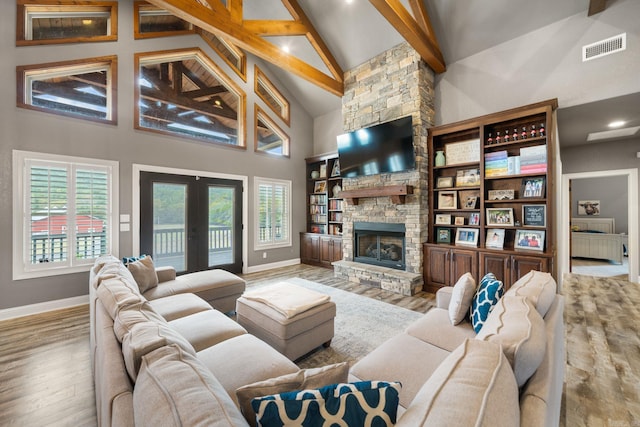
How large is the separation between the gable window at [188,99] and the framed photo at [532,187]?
4987 mm


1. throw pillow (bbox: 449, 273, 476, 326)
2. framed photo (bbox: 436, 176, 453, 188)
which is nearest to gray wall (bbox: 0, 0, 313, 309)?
framed photo (bbox: 436, 176, 453, 188)

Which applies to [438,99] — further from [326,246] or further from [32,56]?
[32,56]

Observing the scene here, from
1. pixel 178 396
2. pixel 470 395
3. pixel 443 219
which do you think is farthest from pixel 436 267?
pixel 178 396

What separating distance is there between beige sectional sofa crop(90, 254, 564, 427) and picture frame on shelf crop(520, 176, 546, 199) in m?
2.45

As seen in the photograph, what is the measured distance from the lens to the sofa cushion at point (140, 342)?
0.95 metres

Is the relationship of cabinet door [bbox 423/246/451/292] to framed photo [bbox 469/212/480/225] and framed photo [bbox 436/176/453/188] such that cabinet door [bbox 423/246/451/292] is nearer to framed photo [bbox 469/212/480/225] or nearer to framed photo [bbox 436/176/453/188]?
framed photo [bbox 469/212/480/225]

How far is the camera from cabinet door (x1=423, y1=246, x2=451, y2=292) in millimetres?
4078

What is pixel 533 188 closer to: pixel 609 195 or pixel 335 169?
pixel 335 169

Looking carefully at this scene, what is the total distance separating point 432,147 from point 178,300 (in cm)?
427

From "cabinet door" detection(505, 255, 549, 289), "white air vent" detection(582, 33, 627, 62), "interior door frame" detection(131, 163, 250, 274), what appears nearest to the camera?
"white air vent" detection(582, 33, 627, 62)

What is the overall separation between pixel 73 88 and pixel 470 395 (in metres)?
5.50

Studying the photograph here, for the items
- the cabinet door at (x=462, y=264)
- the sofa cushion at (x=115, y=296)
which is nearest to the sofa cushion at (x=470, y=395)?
the sofa cushion at (x=115, y=296)

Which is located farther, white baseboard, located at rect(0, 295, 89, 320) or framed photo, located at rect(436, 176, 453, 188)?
framed photo, located at rect(436, 176, 453, 188)

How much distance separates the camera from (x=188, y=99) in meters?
4.95
